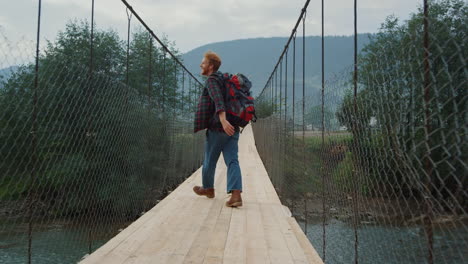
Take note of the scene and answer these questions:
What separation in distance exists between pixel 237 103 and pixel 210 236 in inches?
37.7

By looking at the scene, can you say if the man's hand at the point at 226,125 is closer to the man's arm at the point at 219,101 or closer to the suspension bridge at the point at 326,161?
the man's arm at the point at 219,101

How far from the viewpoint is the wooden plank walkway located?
1.69 meters

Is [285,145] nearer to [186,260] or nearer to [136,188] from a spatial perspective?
[136,188]

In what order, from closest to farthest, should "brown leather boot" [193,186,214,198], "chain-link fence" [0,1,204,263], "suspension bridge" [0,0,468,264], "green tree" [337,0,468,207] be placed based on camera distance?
"green tree" [337,0,468,207] → "suspension bridge" [0,0,468,264] → "chain-link fence" [0,1,204,263] → "brown leather boot" [193,186,214,198]

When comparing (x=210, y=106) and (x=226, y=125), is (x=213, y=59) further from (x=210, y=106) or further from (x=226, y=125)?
(x=226, y=125)

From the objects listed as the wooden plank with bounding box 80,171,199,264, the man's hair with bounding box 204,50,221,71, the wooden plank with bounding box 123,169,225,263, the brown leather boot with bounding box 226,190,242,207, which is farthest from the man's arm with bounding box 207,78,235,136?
the wooden plank with bounding box 80,171,199,264

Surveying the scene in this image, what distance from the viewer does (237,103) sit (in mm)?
2674

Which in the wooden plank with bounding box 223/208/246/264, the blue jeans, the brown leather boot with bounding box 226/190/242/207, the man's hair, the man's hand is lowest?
the wooden plank with bounding box 223/208/246/264

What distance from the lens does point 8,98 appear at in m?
4.38

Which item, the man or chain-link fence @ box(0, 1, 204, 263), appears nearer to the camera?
chain-link fence @ box(0, 1, 204, 263)

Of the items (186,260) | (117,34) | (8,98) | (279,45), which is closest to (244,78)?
(186,260)

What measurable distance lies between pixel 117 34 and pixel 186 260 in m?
18.6

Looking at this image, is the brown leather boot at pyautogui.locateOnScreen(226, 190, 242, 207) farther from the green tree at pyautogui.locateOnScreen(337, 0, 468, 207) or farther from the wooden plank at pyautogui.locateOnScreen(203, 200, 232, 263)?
the green tree at pyautogui.locateOnScreen(337, 0, 468, 207)

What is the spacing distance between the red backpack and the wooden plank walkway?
61 centimetres
